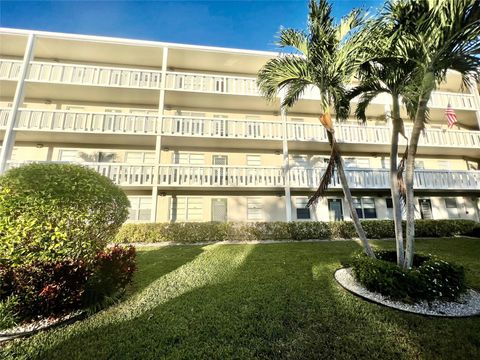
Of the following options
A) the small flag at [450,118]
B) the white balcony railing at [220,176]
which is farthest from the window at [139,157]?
the small flag at [450,118]

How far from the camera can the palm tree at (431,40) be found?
15.0 feet

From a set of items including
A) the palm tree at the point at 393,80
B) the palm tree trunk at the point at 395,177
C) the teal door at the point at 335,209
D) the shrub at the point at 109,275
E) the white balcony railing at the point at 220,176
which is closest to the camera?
the shrub at the point at 109,275

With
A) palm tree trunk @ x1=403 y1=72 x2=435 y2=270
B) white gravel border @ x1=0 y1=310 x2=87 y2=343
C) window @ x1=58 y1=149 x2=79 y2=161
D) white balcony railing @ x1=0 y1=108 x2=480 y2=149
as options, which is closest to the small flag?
white balcony railing @ x1=0 y1=108 x2=480 y2=149

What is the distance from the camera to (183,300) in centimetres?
488

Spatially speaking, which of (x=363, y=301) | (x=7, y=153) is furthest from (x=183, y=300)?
(x=7, y=153)

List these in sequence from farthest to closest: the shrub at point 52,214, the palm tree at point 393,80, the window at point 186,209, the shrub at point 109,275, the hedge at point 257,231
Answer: the window at point 186,209
the hedge at point 257,231
the palm tree at point 393,80
the shrub at point 109,275
the shrub at point 52,214

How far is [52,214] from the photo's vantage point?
4.43 m

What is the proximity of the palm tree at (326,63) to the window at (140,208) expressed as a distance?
37.2 feet

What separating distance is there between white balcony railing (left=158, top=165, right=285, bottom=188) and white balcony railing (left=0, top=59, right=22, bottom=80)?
33.3ft

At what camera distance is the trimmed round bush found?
458cm

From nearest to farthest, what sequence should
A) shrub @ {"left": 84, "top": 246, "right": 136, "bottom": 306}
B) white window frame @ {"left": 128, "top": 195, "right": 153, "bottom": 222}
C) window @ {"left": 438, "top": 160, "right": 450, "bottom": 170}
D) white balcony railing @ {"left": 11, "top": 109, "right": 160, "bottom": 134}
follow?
shrub @ {"left": 84, "top": 246, "right": 136, "bottom": 306} → white balcony railing @ {"left": 11, "top": 109, "right": 160, "bottom": 134} → white window frame @ {"left": 128, "top": 195, "right": 153, "bottom": 222} → window @ {"left": 438, "top": 160, "right": 450, "bottom": 170}

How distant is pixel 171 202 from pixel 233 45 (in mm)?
11603

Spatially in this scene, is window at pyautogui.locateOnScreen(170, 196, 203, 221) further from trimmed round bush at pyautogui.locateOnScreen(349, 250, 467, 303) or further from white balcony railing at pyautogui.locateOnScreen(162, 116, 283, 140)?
trimmed round bush at pyautogui.locateOnScreen(349, 250, 467, 303)

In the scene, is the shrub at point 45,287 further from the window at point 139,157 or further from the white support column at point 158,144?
the window at point 139,157
